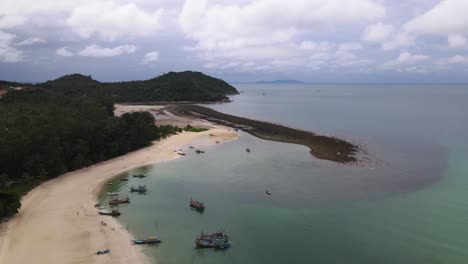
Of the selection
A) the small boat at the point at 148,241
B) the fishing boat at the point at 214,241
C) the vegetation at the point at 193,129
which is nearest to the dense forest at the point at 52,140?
the small boat at the point at 148,241

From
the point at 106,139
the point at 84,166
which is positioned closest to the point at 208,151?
the point at 106,139

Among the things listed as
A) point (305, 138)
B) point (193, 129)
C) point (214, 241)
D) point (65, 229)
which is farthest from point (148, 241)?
point (193, 129)

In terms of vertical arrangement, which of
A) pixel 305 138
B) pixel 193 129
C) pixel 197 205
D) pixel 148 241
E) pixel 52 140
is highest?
pixel 52 140

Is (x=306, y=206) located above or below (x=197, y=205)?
below

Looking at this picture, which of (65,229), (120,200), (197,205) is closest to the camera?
(65,229)

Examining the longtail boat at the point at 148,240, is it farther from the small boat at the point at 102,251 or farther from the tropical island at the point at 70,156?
the small boat at the point at 102,251

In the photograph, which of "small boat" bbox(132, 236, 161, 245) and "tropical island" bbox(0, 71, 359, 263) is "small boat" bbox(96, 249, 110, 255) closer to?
"tropical island" bbox(0, 71, 359, 263)

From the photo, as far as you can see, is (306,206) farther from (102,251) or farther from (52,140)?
(52,140)
